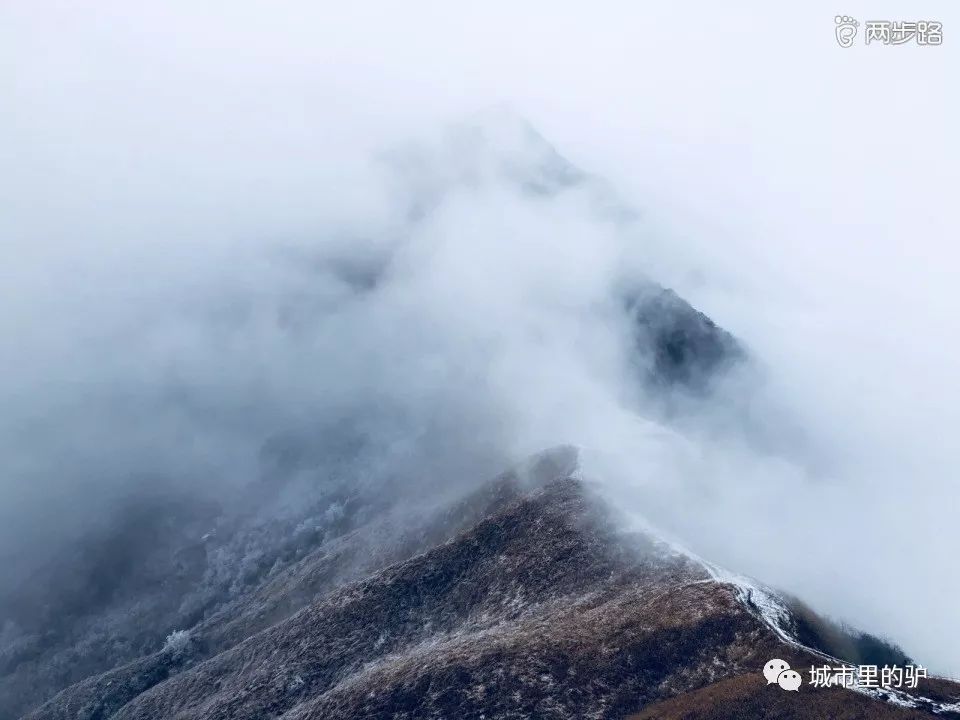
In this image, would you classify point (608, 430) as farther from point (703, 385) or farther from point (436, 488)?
point (703, 385)

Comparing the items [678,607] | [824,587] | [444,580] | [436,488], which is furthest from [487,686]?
[436,488]

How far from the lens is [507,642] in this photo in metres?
86.8

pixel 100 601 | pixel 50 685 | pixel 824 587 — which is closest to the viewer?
pixel 824 587

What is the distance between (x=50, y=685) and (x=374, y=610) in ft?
277

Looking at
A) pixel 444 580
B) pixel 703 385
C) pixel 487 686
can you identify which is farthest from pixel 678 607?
pixel 703 385

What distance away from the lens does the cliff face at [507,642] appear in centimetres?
7544

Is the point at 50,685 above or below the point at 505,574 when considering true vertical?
below

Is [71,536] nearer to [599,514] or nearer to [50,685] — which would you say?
[50,685]

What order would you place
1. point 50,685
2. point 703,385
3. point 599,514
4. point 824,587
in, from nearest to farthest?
point 824,587 < point 599,514 < point 50,685 < point 703,385

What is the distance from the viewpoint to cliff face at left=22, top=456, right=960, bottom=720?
7544cm

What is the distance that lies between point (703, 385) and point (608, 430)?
5054cm

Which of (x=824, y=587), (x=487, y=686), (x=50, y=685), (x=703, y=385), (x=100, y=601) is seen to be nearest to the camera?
(x=487, y=686)

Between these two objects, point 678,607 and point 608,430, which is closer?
point 678,607

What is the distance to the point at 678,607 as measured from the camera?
8469 cm
